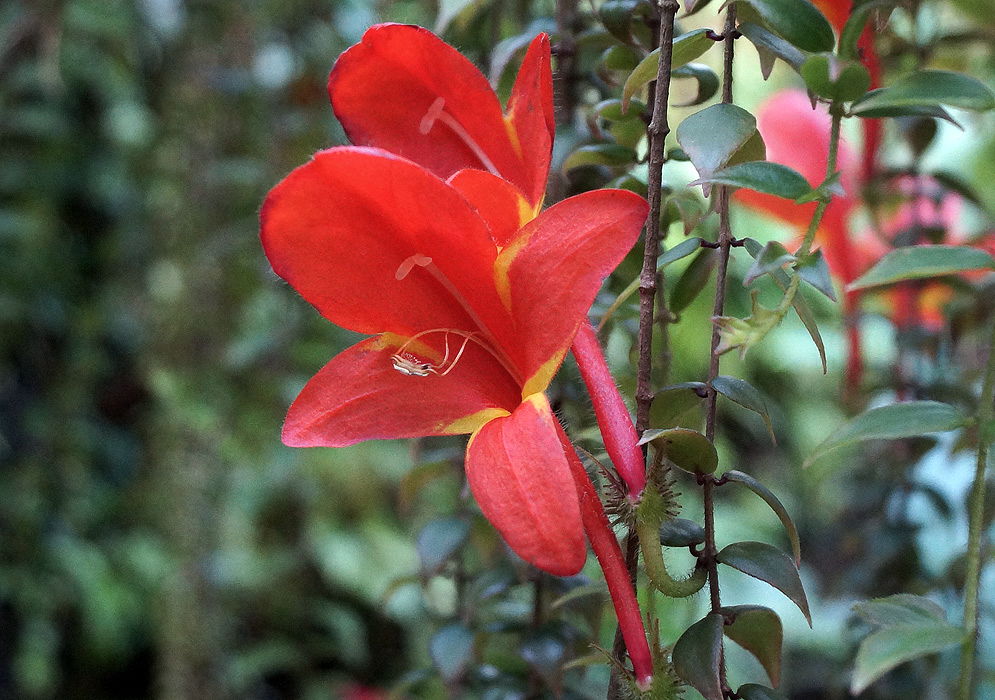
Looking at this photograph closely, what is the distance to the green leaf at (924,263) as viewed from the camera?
0.35m

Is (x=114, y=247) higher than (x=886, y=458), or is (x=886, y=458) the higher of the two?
(x=114, y=247)

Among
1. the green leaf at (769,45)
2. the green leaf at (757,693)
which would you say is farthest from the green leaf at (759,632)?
the green leaf at (769,45)

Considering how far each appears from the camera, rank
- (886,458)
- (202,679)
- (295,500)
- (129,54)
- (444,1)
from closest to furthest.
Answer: (444,1), (886,458), (202,679), (295,500), (129,54)

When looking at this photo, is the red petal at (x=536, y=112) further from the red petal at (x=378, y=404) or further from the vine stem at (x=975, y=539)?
the vine stem at (x=975, y=539)

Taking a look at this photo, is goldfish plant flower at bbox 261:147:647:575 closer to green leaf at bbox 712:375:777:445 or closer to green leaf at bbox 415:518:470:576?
green leaf at bbox 712:375:777:445

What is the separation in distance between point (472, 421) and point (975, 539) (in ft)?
0.69

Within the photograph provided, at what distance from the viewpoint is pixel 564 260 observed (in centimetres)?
33

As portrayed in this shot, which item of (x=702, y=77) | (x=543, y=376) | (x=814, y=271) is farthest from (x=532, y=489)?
(x=702, y=77)

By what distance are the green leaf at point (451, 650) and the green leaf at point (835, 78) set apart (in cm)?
37

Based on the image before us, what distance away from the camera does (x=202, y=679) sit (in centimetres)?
134

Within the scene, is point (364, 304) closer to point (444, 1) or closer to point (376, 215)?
point (376, 215)

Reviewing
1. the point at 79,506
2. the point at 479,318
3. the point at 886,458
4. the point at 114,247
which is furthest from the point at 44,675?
the point at 479,318

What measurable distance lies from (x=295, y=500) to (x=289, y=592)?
7.3 inches

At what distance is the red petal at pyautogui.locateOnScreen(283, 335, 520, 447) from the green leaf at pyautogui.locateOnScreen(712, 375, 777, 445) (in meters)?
0.09
